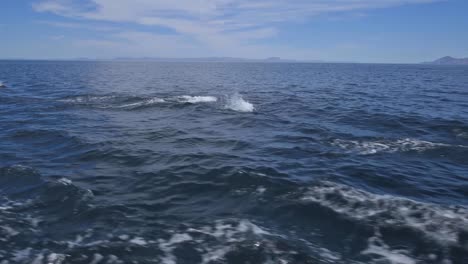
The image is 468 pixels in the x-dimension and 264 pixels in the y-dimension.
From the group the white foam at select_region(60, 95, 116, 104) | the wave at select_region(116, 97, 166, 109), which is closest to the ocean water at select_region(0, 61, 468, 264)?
the wave at select_region(116, 97, 166, 109)

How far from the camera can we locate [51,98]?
1437 inches

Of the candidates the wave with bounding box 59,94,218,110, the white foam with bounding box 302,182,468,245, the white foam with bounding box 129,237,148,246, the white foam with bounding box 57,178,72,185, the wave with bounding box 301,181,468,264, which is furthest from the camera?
the wave with bounding box 59,94,218,110

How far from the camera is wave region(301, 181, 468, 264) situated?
28.3 feet

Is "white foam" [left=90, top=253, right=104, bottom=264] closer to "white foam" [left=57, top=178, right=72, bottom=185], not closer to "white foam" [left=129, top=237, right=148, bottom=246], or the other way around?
"white foam" [left=129, top=237, right=148, bottom=246]

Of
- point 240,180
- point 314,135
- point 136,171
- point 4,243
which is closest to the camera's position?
point 4,243

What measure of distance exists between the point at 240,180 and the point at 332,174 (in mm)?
4062

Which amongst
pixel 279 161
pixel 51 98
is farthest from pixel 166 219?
pixel 51 98

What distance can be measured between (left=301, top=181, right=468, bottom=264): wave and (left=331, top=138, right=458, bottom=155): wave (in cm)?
575

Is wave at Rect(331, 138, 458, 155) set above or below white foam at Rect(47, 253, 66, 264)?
above

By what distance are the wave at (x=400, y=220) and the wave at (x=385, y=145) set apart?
18.9 ft

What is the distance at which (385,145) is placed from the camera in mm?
18500

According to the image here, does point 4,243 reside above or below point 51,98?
below

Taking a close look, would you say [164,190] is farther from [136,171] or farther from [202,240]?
[202,240]

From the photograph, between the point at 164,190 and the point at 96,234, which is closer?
the point at 96,234
